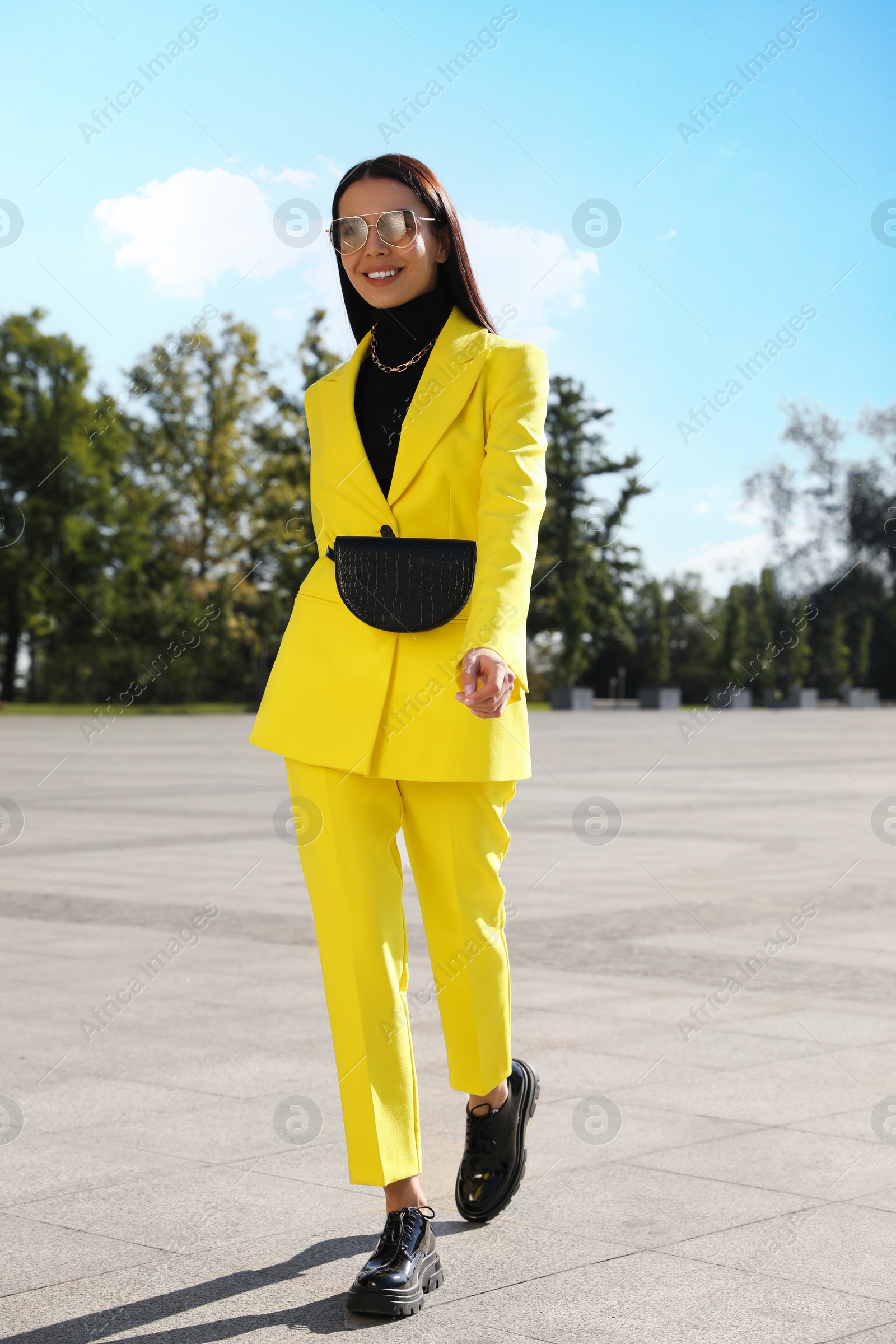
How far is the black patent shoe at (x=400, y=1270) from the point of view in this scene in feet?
8.98

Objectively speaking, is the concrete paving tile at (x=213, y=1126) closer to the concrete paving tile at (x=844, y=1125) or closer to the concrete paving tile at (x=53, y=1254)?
the concrete paving tile at (x=53, y=1254)

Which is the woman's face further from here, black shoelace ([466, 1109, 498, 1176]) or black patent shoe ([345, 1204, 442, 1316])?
black patent shoe ([345, 1204, 442, 1316])

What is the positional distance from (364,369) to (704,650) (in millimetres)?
57565

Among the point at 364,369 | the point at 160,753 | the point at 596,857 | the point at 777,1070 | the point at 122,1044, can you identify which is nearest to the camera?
the point at 364,369

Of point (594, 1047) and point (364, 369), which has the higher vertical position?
point (364, 369)

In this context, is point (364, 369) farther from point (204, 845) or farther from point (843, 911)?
point (204, 845)

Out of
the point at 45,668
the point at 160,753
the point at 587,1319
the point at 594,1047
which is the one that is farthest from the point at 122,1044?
the point at 45,668

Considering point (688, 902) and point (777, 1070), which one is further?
point (688, 902)

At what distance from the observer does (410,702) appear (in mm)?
3064

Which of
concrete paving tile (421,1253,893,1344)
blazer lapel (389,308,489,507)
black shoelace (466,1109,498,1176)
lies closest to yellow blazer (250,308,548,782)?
blazer lapel (389,308,489,507)

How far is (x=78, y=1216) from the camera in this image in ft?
10.7

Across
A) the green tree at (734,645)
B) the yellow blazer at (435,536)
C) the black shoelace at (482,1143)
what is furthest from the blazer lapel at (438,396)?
the green tree at (734,645)

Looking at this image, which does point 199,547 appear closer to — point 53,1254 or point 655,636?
point 655,636

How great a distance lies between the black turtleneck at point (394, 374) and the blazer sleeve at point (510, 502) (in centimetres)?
19
